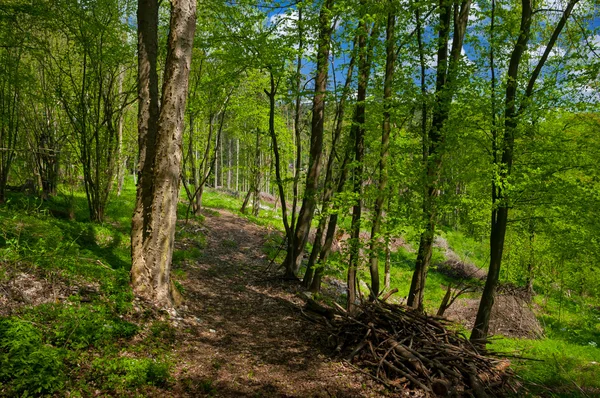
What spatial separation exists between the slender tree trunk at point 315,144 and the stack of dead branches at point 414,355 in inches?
161

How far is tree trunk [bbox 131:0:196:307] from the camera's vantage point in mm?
6094

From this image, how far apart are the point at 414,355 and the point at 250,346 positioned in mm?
2791

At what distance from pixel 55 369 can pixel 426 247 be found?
7.43 meters

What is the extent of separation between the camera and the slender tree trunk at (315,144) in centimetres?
902

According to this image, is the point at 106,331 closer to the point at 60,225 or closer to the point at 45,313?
the point at 45,313

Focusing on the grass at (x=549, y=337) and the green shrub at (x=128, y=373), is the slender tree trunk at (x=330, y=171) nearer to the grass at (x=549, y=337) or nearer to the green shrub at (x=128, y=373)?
the grass at (x=549, y=337)

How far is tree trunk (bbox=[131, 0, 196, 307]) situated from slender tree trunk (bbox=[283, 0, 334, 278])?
3576 mm

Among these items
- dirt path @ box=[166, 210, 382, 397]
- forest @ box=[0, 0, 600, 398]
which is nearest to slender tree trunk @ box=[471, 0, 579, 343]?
Result: forest @ box=[0, 0, 600, 398]

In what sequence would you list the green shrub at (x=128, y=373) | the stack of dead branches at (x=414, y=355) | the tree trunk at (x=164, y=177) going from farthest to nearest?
the tree trunk at (x=164, y=177) → the stack of dead branches at (x=414, y=355) → the green shrub at (x=128, y=373)

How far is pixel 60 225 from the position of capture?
8.13 meters

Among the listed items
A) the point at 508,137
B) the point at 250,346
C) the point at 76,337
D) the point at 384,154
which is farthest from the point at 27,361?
the point at 508,137

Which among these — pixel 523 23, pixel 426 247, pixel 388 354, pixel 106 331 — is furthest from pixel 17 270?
pixel 523 23

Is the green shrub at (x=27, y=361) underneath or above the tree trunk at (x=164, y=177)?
underneath

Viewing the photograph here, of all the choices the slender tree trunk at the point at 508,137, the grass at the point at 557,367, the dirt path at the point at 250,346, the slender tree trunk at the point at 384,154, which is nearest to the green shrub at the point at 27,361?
the dirt path at the point at 250,346
